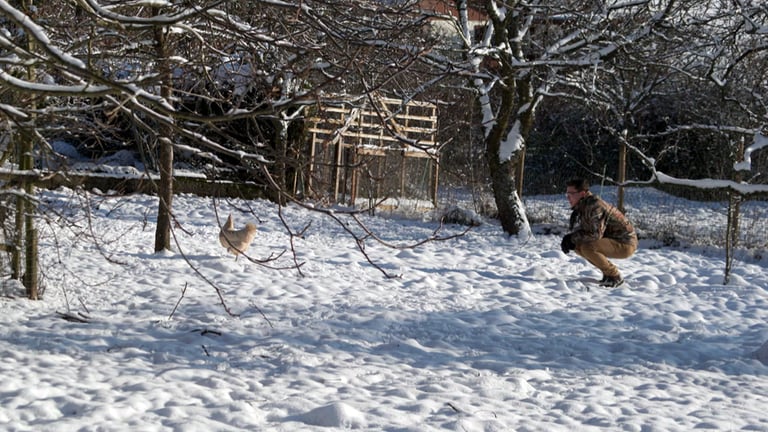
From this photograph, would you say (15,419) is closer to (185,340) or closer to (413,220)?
(185,340)

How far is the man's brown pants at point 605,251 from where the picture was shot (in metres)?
8.81

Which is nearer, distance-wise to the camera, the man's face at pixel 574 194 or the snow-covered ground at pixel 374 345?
the snow-covered ground at pixel 374 345

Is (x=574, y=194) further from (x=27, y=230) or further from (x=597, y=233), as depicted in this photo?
(x=27, y=230)

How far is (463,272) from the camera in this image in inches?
378

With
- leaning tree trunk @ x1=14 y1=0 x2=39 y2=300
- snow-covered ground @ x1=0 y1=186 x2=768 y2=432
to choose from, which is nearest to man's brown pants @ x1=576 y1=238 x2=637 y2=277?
snow-covered ground @ x1=0 y1=186 x2=768 y2=432

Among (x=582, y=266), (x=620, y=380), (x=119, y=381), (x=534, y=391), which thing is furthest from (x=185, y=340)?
(x=582, y=266)

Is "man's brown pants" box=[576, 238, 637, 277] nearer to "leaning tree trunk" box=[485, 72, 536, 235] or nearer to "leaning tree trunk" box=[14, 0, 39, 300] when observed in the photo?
"leaning tree trunk" box=[485, 72, 536, 235]

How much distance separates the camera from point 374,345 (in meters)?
Result: 6.18

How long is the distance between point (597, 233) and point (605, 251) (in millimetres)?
293

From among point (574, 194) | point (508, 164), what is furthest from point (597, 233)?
point (508, 164)

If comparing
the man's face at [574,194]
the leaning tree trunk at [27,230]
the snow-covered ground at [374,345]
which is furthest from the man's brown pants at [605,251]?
→ the leaning tree trunk at [27,230]

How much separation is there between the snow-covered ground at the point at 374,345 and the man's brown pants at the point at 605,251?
324 millimetres

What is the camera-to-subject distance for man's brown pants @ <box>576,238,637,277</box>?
8.81 m

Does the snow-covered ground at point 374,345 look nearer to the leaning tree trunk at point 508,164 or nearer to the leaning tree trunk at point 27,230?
the leaning tree trunk at point 27,230
